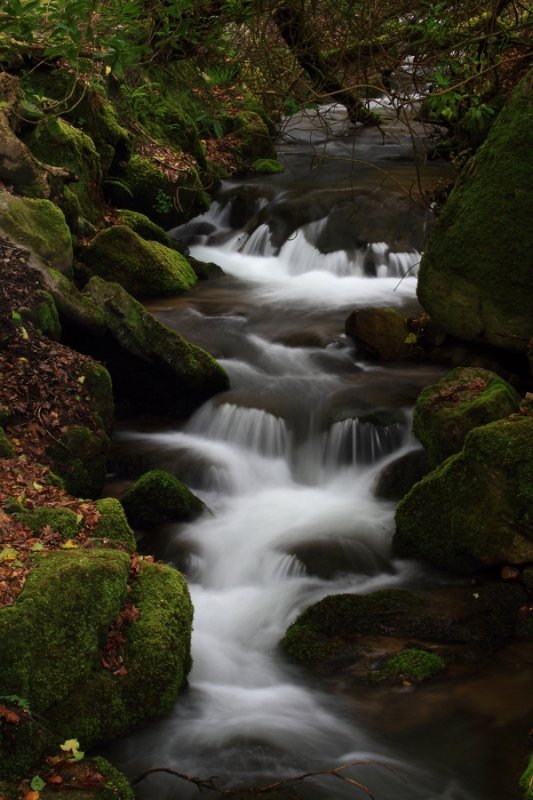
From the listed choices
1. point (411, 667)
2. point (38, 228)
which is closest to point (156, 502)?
point (411, 667)

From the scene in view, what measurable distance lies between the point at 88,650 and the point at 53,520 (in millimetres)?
1270

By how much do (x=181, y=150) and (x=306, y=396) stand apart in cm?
742

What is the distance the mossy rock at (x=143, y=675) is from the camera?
4688mm

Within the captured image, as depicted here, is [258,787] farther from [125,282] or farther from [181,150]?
[181,150]

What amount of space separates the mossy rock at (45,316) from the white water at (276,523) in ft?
4.44

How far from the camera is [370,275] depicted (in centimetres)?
1320

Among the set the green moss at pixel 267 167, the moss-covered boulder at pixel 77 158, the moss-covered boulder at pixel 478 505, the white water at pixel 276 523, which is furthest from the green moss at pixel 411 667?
the green moss at pixel 267 167

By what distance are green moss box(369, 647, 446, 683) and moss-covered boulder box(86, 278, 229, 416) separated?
4209mm

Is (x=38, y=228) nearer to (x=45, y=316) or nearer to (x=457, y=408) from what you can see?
(x=45, y=316)

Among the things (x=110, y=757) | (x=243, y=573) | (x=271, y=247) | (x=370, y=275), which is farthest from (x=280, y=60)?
(x=271, y=247)

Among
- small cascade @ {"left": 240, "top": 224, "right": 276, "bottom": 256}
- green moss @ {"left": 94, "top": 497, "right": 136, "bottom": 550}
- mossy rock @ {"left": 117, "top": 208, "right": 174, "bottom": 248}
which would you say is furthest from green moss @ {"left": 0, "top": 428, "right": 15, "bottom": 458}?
small cascade @ {"left": 240, "top": 224, "right": 276, "bottom": 256}

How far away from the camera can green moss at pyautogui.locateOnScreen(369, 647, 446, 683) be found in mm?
5598

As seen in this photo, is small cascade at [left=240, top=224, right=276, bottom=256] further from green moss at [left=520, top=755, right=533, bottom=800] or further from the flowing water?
green moss at [left=520, top=755, right=533, bottom=800]

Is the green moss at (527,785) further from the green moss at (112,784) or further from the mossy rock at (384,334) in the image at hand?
the mossy rock at (384,334)
